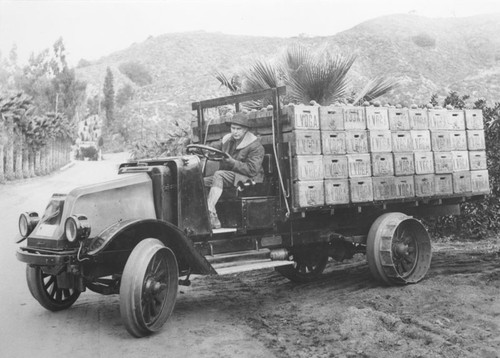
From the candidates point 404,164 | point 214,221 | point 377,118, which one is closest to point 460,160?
point 404,164

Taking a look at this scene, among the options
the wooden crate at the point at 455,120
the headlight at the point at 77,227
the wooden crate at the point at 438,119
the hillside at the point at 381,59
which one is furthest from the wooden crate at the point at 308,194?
the hillside at the point at 381,59

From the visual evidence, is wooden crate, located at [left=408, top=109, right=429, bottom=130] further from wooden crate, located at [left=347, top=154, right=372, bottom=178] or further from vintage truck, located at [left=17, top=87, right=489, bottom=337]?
wooden crate, located at [left=347, top=154, right=372, bottom=178]

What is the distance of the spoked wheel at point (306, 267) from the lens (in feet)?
23.3

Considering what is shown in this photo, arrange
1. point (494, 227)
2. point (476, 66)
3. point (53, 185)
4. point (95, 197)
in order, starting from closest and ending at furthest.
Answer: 1. point (95, 197)
2. point (494, 227)
3. point (53, 185)
4. point (476, 66)

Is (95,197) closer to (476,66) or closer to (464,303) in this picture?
Answer: (464,303)

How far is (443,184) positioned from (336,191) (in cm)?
181

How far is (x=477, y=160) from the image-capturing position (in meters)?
7.14

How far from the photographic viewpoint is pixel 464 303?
16.9 feet

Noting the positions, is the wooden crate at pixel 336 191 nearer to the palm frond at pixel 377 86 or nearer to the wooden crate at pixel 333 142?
the wooden crate at pixel 333 142

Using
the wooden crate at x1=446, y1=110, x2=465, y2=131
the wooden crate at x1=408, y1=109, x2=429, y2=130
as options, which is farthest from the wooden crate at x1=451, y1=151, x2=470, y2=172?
the wooden crate at x1=408, y1=109, x2=429, y2=130

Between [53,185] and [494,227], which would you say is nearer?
[494,227]

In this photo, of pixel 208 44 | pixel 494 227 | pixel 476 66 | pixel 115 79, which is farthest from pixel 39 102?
pixel 494 227

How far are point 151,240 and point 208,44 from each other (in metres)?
79.4

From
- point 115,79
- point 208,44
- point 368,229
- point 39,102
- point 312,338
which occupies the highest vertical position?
point 208,44
